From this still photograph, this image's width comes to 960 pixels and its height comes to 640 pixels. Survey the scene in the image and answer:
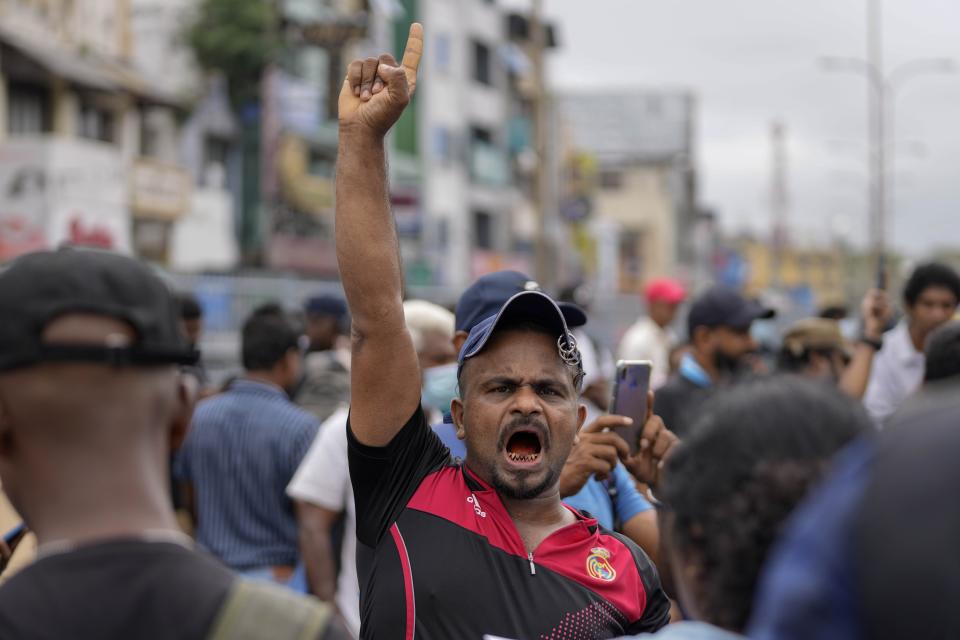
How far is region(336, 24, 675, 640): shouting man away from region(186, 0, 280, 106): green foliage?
2710 cm

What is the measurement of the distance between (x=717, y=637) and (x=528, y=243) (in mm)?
51809

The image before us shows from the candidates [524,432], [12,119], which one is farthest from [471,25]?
[524,432]

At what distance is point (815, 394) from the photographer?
1.65 meters

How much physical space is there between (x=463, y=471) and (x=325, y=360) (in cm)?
475

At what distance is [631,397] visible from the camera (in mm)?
3541

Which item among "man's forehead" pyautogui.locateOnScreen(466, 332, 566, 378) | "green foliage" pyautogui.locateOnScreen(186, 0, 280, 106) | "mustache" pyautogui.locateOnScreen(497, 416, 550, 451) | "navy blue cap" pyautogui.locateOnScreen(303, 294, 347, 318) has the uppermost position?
"green foliage" pyautogui.locateOnScreen(186, 0, 280, 106)

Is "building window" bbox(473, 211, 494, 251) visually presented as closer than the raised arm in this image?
No

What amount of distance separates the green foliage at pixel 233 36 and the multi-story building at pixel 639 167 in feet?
147

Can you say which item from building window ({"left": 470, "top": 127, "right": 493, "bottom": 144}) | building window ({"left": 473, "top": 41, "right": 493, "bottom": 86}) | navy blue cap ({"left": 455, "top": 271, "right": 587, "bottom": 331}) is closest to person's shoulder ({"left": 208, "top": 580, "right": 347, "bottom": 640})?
navy blue cap ({"left": 455, "top": 271, "right": 587, "bottom": 331})

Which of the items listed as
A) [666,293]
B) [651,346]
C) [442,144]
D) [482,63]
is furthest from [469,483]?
[482,63]

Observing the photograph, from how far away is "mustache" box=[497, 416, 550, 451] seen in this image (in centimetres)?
307

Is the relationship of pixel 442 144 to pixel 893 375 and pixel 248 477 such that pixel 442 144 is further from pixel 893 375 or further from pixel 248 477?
pixel 248 477

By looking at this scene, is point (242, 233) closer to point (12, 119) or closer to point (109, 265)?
point (12, 119)

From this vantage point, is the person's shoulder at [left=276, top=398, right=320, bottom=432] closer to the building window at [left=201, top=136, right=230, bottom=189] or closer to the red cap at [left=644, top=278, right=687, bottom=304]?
the red cap at [left=644, top=278, right=687, bottom=304]
